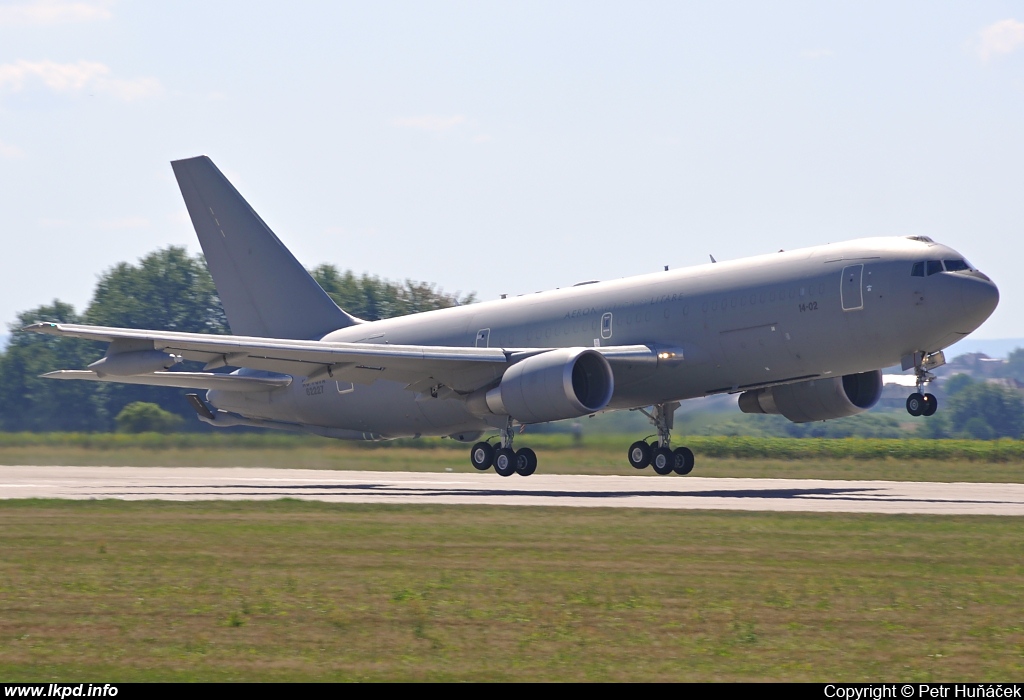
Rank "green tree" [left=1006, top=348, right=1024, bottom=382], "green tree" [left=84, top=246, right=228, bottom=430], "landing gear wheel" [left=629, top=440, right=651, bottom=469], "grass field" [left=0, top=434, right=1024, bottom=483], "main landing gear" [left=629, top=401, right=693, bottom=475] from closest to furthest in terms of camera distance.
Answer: "main landing gear" [left=629, top=401, right=693, bottom=475] < "landing gear wheel" [left=629, top=440, right=651, bottom=469] < "grass field" [left=0, top=434, right=1024, bottom=483] < "green tree" [left=84, top=246, right=228, bottom=430] < "green tree" [left=1006, top=348, right=1024, bottom=382]

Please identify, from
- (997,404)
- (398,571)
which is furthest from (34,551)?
(997,404)

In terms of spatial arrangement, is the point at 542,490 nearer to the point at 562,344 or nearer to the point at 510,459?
the point at 510,459

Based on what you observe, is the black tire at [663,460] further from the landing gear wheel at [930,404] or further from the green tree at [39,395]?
the green tree at [39,395]

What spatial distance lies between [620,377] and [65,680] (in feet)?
73.8

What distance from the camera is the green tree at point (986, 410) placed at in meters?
62.0

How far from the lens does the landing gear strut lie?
87.8 feet

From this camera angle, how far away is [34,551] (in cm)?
1631

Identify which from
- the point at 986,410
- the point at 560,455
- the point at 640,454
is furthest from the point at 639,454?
the point at 986,410

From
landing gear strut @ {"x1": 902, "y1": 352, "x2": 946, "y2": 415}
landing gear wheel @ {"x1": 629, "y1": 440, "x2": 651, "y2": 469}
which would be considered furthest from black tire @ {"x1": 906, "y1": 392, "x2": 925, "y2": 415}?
landing gear wheel @ {"x1": 629, "y1": 440, "x2": 651, "y2": 469}

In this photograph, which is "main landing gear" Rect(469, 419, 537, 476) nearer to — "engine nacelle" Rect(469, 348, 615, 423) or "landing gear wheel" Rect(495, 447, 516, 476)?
"landing gear wheel" Rect(495, 447, 516, 476)

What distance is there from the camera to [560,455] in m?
36.0

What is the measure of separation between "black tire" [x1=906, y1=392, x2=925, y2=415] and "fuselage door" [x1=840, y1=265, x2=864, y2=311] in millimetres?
2167

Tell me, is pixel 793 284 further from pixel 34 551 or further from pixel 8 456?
Result: pixel 8 456

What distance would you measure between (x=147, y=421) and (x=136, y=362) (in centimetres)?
1159
